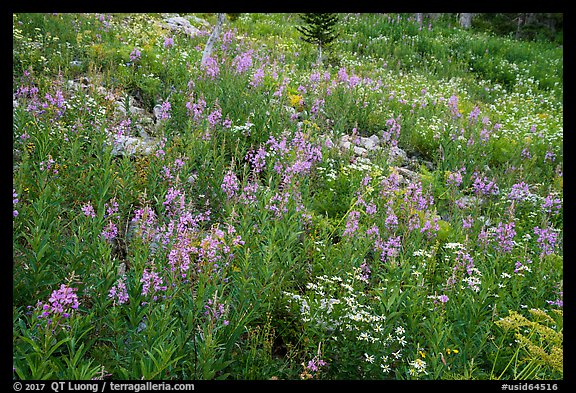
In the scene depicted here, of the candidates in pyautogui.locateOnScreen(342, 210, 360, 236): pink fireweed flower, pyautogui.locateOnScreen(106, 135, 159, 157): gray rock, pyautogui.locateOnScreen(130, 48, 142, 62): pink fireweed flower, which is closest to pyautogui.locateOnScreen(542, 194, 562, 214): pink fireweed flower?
pyautogui.locateOnScreen(342, 210, 360, 236): pink fireweed flower

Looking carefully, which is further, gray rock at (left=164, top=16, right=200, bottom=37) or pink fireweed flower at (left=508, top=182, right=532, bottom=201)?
gray rock at (left=164, top=16, right=200, bottom=37)

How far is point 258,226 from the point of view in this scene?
4.21 metres

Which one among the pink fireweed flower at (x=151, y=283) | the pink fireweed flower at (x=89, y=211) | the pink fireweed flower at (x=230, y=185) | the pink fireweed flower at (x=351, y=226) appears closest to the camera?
the pink fireweed flower at (x=151, y=283)

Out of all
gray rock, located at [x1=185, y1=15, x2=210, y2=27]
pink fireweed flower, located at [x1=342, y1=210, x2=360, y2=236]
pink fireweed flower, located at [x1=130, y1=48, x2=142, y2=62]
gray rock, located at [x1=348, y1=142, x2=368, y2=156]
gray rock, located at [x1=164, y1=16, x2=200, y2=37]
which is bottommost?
pink fireweed flower, located at [x1=342, y1=210, x2=360, y2=236]

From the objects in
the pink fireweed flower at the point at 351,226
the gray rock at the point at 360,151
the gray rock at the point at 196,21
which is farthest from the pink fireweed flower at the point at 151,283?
the gray rock at the point at 196,21

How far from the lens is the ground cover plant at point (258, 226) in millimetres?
3074

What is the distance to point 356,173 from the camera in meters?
6.04

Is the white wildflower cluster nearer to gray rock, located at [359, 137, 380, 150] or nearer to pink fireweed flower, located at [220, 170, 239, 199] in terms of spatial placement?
pink fireweed flower, located at [220, 170, 239, 199]

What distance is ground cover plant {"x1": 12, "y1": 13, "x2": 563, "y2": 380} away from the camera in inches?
121

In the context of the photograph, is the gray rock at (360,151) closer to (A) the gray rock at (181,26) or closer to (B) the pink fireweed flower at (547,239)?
(B) the pink fireweed flower at (547,239)

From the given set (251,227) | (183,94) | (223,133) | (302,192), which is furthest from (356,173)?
(183,94)

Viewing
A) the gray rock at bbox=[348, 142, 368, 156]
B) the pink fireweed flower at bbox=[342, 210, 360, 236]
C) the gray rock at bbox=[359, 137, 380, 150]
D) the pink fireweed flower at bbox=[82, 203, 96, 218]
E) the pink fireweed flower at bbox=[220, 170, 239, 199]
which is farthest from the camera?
the gray rock at bbox=[359, 137, 380, 150]

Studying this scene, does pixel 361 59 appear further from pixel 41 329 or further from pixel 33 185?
pixel 41 329
